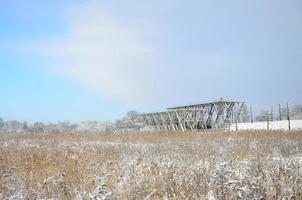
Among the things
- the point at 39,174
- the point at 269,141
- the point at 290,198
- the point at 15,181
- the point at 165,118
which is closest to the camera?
the point at 290,198

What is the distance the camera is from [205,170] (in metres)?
7.99

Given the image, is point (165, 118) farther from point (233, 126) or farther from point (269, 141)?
point (269, 141)

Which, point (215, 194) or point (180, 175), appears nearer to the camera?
point (215, 194)

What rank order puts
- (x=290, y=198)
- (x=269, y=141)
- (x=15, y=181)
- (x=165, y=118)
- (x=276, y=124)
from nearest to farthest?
(x=290, y=198)
(x=15, y=181)
(x=269, y=141)
(x=276, y=124)
(x=165, y=118)

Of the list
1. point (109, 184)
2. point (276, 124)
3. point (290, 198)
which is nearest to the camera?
point (290, 198)

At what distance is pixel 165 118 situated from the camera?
50.9 meters

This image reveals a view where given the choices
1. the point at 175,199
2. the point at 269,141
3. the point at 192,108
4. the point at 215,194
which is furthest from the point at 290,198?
the point at 192,108

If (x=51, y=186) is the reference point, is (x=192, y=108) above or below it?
above

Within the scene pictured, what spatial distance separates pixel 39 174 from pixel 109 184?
2.31 meters

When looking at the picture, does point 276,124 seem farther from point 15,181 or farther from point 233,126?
A: point 15,181

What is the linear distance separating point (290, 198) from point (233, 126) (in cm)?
3439

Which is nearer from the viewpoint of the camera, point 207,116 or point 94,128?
point 207,116

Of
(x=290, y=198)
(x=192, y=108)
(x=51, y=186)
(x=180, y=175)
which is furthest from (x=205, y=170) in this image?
(x=192, y=108)

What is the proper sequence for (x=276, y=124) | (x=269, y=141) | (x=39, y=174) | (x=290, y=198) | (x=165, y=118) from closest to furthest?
(x=290, y=198)
(x=39, y=174)
(x=269, y=141)
(x=276, y=124)
(x=165, y=118)
